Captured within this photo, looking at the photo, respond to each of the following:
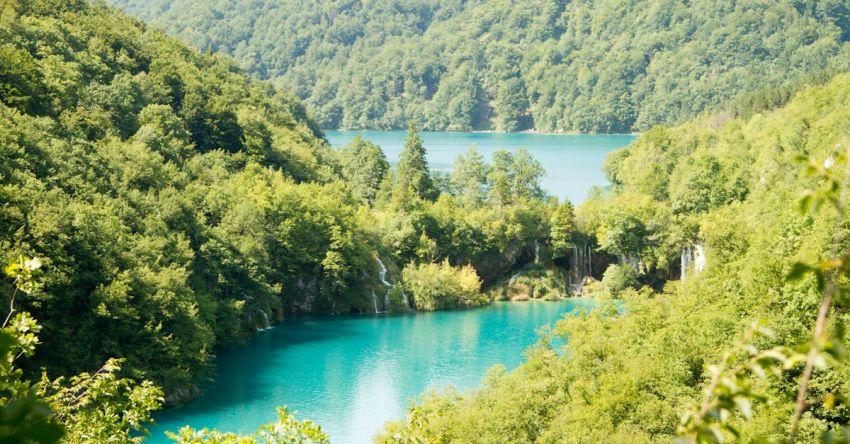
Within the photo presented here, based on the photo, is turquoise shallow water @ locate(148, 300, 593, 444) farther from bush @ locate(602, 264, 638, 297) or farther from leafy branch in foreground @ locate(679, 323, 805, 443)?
leafy branch in foreground @ locate(679, 323, 805, 443)

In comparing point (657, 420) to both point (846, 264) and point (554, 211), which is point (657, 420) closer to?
point (846, 264)

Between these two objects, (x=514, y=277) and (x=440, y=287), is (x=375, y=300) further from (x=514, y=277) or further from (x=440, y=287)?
(x=514, y=277)

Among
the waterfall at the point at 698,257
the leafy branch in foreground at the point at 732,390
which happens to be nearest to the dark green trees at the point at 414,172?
the waterfall at the point at 698,257

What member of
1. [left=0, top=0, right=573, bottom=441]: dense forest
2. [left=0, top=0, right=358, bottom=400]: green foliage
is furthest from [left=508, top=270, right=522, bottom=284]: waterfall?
[left=0, top=0, right=358, bottom=400]: green foliage

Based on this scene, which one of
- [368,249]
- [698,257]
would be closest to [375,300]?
[368,249]

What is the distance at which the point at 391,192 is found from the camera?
5981 cm

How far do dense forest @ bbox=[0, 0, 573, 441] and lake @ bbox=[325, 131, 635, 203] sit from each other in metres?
20.9

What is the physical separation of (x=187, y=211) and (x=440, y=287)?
16.1 metres

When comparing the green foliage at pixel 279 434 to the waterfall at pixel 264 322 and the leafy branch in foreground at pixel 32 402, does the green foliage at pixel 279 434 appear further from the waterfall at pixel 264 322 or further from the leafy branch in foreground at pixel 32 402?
the waterfall at pixel 264 322

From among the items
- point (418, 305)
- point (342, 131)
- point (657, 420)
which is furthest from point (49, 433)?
point (342, 131)

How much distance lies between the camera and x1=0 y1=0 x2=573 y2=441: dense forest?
3036 cm

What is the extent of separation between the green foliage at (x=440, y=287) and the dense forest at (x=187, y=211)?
93 mm

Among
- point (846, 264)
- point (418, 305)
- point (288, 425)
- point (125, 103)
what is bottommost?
point (418, 305)

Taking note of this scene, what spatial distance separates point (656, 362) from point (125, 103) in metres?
36.3
